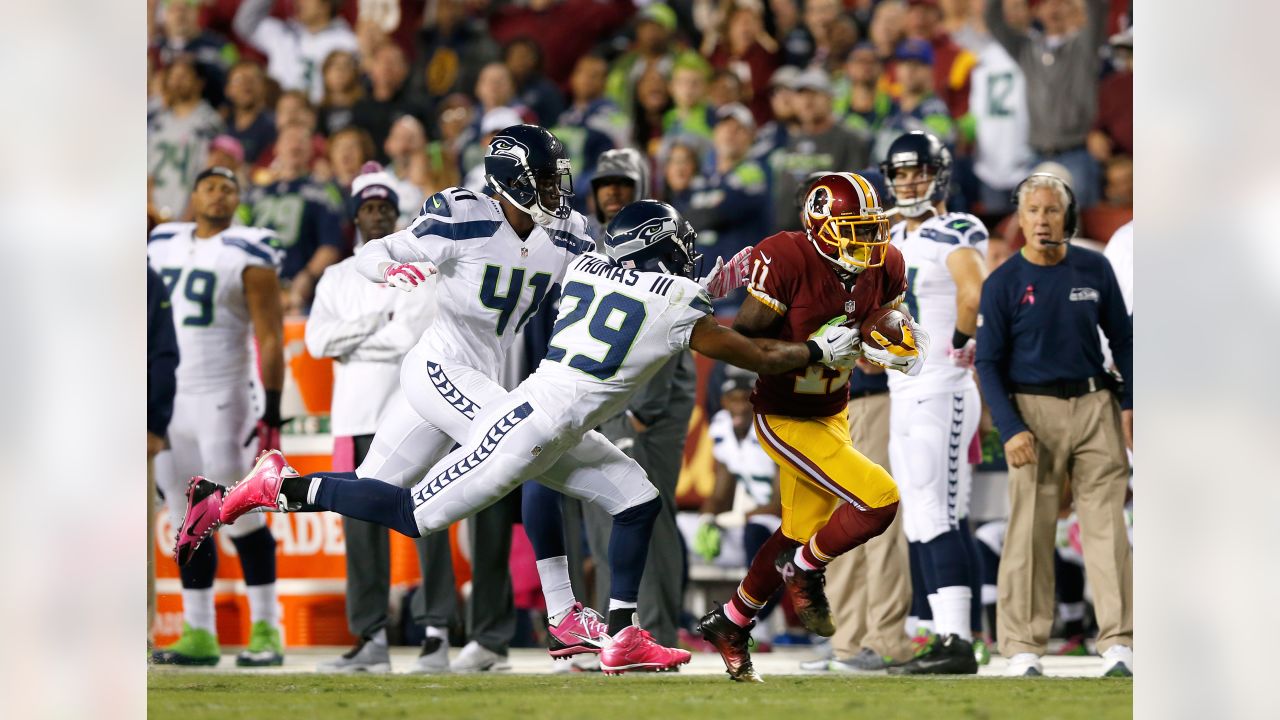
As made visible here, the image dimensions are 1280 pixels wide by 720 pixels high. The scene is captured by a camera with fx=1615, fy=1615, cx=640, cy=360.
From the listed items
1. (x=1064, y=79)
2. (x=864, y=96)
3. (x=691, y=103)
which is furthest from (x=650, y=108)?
(x=1064, y=79)

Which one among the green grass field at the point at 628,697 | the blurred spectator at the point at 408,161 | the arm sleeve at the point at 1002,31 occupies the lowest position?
the green grass field at the point at 628,697

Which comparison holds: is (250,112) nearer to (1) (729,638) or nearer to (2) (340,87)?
(2) (340,87)

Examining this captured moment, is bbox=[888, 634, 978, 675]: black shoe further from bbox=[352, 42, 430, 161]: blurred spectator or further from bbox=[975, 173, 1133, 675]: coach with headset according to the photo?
bbox=[352, 42, 430, 161]: blurred spectator

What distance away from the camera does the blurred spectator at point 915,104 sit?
9.48 m

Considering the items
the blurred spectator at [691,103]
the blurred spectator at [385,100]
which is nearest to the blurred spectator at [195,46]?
the blurred spectator at [385,100]

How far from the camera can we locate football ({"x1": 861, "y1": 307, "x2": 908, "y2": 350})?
5543 mm

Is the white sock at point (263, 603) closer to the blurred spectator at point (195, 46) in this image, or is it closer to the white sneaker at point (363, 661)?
the white sneaker at point (363, 661)

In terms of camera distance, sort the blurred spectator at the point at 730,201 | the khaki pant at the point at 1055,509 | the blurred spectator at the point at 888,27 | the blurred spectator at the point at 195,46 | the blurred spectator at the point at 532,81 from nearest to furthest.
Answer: the khaki pant at the point at 1055,509, the blurred spectator at the point at 730,201, the blurred spectator at the point at 888,27, the blurred spectator at the point at 532,81, the blurred spectator at the point at 195,46

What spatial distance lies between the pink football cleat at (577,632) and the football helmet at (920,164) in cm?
238

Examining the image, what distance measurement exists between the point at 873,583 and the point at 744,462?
4.23 ft

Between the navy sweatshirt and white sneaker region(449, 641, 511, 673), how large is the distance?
240 cm

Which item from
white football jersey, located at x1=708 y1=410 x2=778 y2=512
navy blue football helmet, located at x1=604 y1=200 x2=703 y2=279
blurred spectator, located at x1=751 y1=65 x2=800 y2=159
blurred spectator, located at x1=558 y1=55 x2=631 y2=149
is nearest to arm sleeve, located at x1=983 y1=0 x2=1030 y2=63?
blurred spectator, located at x1=751 y1=65 x2=800 y2=159
